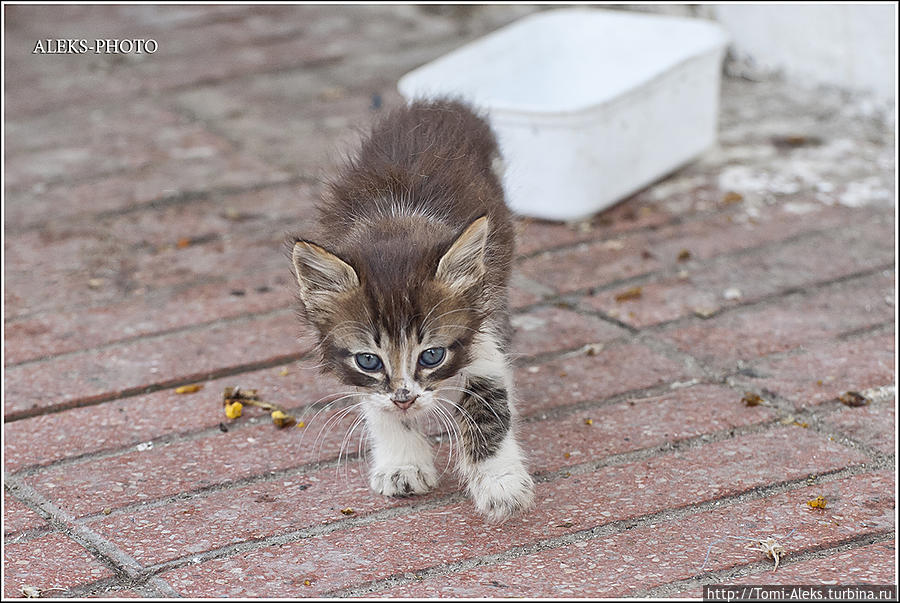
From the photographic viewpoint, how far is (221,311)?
4285mm

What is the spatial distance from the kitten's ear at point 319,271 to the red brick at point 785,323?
1490mm

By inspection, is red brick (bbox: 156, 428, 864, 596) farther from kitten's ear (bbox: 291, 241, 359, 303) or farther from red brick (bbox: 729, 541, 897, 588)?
kitten's ear (bbox: 291, 241, 359, 303)

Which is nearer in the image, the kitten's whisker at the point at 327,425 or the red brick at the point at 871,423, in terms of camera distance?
the red brick at the point at 871,423

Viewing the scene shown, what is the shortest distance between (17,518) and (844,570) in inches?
82.6

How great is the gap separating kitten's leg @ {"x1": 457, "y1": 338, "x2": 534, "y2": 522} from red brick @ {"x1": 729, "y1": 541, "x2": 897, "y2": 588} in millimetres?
633

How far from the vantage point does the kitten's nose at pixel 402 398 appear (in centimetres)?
278

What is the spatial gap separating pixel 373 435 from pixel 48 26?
18.5ft

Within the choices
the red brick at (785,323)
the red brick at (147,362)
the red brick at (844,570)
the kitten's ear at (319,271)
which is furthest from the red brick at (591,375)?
the red brick at (844,570)

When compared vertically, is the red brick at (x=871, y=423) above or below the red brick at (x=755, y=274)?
above

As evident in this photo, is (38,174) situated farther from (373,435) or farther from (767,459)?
(767,459)

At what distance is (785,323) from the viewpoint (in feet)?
13.1

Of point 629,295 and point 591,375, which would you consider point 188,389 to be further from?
point 629,295

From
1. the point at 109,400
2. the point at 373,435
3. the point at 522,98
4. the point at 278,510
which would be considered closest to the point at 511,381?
the point at 373,435

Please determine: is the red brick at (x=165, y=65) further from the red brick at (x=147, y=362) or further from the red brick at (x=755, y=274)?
the red brick at (x=755, y=274)
